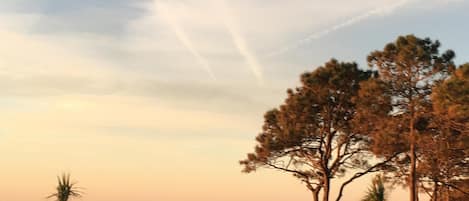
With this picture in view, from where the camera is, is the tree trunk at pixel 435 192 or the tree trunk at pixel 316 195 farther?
the tree trunk at pixel 316 195

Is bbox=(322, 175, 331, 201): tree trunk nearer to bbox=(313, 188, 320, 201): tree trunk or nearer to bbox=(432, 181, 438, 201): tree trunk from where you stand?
bbox=(313, 188, 320, 201): tree trunk

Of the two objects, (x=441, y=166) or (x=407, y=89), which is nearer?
(x=407, y=89)

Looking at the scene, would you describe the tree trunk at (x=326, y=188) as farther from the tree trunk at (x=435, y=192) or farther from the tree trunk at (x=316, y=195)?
the tree trunk at (x=435, y=192)

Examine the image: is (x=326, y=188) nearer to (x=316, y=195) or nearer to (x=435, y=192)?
(x=316, y=195)

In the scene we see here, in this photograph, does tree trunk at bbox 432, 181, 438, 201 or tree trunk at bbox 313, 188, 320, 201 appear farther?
tree trunk at bbox 313, 188, 320, 201

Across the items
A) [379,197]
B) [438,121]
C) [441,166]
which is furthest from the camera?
[379,197]

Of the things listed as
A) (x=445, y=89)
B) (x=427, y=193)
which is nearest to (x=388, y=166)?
(x=427, y=193)

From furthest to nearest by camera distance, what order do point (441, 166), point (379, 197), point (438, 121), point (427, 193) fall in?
point (427, 193) → point (379, 197) → point (441, 166) → point (438, 121)

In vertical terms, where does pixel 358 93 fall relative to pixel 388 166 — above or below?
above

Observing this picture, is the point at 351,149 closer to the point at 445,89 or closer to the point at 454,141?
the point at 454,141

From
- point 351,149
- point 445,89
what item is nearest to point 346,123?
point 351,149

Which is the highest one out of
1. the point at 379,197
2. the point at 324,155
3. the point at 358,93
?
the point at 358,93

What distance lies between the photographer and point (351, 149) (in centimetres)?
4328

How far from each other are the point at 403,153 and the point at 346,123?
4.13m
